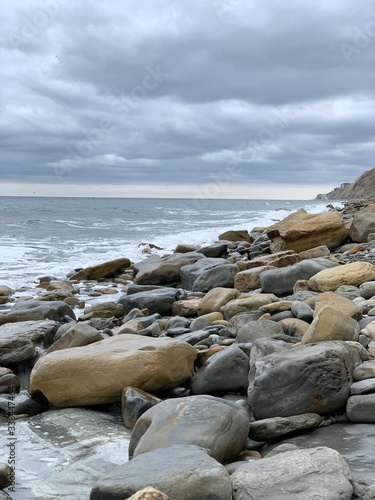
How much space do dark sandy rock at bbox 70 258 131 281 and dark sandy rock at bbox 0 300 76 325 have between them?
4.04 metres

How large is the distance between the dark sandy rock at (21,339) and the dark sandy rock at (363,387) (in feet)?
10.8

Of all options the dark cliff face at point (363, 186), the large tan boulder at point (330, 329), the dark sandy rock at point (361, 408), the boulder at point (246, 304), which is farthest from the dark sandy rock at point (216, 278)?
the dark cliff face at point (363, 186)

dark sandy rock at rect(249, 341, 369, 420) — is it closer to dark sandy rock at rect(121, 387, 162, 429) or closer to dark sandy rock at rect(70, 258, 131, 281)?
dark sandy rock at rect(121, 387, 162, 429)

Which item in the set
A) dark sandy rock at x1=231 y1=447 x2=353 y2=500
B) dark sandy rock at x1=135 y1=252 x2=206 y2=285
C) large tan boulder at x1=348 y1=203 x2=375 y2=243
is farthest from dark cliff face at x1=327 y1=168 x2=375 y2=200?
dark sandy rock at x1=231 y1=447 x2=353 y2=500

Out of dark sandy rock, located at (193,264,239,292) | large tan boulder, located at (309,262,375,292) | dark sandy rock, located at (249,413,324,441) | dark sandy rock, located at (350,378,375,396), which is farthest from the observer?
dark sandy rock, located at (193,264,239,292)

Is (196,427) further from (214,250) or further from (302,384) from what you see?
(214,250)

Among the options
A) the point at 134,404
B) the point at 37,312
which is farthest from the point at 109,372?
the point at 37,312

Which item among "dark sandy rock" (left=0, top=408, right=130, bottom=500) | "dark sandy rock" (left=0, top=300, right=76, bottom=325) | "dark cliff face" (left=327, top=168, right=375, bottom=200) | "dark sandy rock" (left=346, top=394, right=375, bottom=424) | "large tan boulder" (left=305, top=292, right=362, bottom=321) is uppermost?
"dark cliff face" (left=327, top=168, right=375, bottom=200)

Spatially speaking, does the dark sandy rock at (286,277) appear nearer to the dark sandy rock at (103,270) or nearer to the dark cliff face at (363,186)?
the dark sandy rock at (103,270)

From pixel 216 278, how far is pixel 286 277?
1.70m

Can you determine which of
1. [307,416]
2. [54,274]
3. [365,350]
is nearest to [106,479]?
[307,416]

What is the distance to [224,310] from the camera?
6332 millimetres

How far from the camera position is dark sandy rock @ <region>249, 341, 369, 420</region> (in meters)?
3.51

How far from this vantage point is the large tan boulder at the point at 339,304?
4.97 meters
